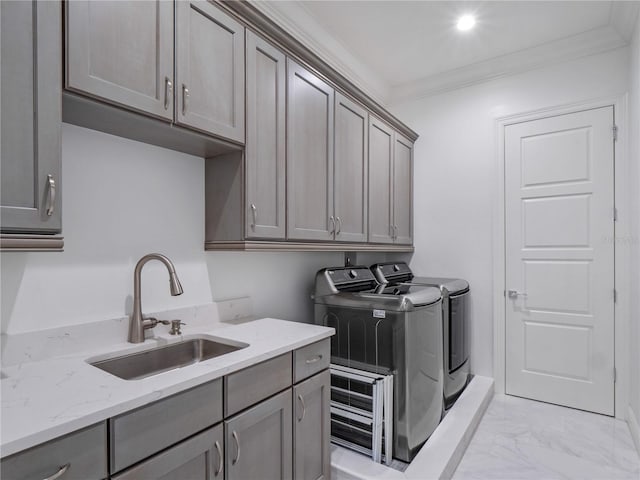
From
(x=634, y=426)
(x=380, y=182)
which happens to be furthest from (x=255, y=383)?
(x=634, y=426)

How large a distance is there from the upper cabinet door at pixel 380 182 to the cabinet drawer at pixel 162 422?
1747mm

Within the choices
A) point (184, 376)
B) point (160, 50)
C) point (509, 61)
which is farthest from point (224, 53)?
point (509, 61)

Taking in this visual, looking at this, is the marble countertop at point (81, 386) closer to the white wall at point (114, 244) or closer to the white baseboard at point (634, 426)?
the white wall at point (114, 244)

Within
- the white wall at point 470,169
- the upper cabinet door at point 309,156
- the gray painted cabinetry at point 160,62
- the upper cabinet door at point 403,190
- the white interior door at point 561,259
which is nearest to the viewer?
the gray painted cabinetry at point 160,62

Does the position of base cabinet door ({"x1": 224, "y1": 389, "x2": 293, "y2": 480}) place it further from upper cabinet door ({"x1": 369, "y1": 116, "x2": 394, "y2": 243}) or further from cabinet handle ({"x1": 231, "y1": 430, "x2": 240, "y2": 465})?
upper cabinet door ({"x1": 369, "y1": 116, "x2": 394, "y2": 243})

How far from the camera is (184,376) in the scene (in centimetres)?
108

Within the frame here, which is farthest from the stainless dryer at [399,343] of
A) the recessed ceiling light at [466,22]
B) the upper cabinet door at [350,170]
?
the recessed ceiling light at [466,22]

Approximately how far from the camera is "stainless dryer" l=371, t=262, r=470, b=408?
2521mm

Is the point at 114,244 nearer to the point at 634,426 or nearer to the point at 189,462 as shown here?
the point at 189,462

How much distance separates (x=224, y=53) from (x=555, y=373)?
122 inches

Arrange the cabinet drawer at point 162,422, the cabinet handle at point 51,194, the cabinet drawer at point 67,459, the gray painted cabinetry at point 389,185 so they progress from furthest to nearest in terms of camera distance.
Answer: the gray painted cabinetry at point 389,185 < the cabinet handle at point 51,194 < the cabinet drawer at point 162,422 < the cabinet drawer at point 67,459

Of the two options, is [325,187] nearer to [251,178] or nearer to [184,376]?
[251,178]

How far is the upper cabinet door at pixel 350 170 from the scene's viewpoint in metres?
2.30

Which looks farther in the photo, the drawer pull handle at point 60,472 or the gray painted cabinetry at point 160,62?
the gray painted cabinetry at point 160,62
